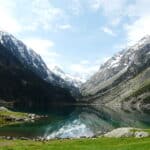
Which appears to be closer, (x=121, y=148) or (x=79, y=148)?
(x=121, y=148)

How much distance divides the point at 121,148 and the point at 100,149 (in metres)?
2.92

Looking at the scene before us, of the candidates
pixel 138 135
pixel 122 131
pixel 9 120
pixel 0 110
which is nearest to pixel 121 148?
pixel 138 135

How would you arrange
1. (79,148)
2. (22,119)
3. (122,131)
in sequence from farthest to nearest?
(22,119)
(122,131)
(79,148)

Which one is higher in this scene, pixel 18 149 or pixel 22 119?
pixel 22 119

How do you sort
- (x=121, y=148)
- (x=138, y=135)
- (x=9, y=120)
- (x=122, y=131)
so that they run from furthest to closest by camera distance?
1. (x=9, y=120)
2. (x=122, y=131)
3. (x=138, y=135)
4. (x=121, y=148)

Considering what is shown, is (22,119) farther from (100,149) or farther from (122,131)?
(100,149)

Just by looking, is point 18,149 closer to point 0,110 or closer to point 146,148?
point 146,148

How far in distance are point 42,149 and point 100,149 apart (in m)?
7.42

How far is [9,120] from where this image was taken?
482 feet

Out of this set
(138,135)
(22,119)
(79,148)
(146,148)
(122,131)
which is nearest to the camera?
(146,148)

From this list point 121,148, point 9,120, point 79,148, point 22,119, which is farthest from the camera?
point 22,119

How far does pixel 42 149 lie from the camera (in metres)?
48.0

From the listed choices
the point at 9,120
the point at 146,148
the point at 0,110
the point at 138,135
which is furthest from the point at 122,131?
the point at 0,110

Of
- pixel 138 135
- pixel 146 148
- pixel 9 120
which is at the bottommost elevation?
pixel 146 148
